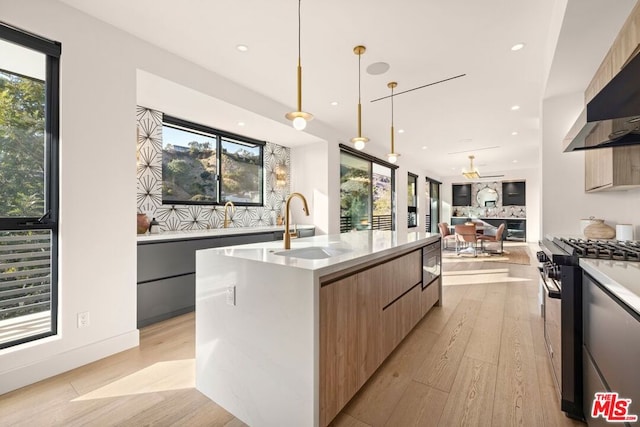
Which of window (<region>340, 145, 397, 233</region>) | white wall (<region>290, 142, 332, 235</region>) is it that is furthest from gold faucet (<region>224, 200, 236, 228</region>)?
window (<region>340, 145, 397, 233</region>)

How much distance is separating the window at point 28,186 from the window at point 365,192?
14.2 ft

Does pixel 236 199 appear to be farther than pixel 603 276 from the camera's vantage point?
Yes

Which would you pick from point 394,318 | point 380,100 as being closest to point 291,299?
point 394,318

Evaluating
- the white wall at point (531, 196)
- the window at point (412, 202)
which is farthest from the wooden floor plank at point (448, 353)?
the white wall at point (531, 196)

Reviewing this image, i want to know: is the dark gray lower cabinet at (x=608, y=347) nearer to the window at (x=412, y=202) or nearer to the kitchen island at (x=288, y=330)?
the kitchen island at (x=288, y=330)

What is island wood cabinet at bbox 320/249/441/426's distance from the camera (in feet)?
4.54

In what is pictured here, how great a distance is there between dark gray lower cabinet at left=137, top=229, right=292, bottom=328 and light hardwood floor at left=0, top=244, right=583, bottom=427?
0.61 feet

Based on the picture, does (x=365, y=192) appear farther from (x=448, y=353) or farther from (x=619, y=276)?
(x=619, y=276)

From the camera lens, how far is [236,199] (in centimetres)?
463

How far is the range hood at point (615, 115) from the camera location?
111cm

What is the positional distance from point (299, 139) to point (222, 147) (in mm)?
1300

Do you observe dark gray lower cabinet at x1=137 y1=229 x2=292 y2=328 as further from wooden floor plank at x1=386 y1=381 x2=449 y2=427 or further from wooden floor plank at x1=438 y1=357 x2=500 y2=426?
wooden floor plank at x1=438 y1=357 x2=500 y2=426

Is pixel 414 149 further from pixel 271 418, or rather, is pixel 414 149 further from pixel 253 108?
pixel 271 418

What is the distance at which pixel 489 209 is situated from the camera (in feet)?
36.4
